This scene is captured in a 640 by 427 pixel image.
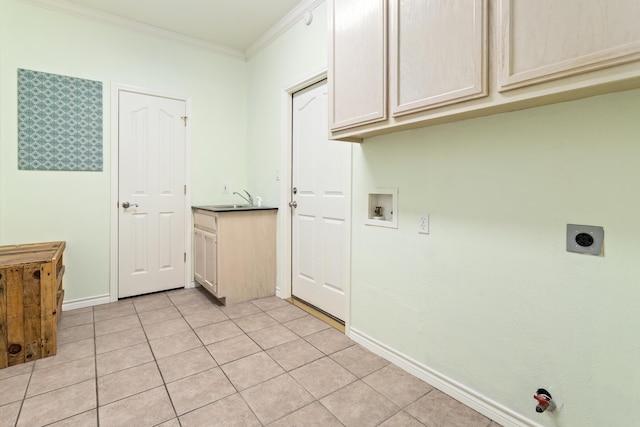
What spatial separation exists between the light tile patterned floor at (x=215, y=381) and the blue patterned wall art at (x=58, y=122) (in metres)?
1.41

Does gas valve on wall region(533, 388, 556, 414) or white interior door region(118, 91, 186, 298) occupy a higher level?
white interior door region(118, 91, 186, 298)

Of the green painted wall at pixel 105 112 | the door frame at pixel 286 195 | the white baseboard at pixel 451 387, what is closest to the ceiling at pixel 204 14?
the green painted wall at pixel 105 112

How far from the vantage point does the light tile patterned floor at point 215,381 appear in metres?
1.55

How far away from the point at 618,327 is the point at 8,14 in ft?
14.5

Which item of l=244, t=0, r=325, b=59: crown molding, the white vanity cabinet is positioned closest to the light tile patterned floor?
the white vanity cabinet

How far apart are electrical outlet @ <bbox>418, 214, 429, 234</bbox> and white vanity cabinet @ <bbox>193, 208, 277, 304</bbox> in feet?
5.90

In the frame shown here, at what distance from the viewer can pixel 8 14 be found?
104 inches

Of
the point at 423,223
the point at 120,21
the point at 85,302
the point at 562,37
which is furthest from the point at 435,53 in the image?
the point at 85,302

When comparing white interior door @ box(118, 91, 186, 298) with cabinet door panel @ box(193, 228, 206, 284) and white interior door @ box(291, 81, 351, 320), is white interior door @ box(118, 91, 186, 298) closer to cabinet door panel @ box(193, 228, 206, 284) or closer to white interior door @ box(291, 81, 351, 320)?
cabinet door panel @ box(193, 228, 206, 284)

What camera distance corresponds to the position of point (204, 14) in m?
3.01

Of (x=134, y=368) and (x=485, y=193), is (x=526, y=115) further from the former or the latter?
(x=134, y=368)

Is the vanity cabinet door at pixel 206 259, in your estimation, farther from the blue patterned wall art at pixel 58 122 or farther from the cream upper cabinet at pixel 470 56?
the cream upper cabinet at pixel 470 56

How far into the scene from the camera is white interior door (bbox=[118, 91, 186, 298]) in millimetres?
3189

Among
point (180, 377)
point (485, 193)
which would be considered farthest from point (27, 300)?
point (485, 193)
